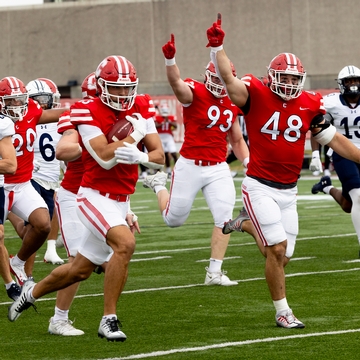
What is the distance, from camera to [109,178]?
19.6ft

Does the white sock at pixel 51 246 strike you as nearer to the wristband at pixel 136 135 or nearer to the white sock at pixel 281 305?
the white sock at pixel 281 305

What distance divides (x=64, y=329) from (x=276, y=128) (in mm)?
1857

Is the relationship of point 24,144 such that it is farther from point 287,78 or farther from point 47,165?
point 287,78

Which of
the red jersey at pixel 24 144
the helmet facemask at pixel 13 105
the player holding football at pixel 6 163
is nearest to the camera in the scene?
the player holding football at pixel 6 163

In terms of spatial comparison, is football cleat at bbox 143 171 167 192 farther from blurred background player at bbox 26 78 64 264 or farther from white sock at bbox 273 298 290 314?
white sock at bbox 273 298 290 314

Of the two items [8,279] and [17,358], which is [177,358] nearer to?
[17,358]

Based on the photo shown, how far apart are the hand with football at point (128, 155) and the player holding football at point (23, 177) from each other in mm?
2209

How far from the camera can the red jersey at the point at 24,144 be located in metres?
8.07

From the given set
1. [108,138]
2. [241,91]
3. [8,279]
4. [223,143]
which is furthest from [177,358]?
[223,143]

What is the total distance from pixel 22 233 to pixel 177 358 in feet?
12.0

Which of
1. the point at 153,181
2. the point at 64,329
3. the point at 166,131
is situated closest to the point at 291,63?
the point at 153,181

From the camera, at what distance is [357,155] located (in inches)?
260

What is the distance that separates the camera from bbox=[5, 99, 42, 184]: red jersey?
8.07m

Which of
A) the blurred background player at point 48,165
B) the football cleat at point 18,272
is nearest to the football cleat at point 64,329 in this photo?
the football cleat at point 18,272
